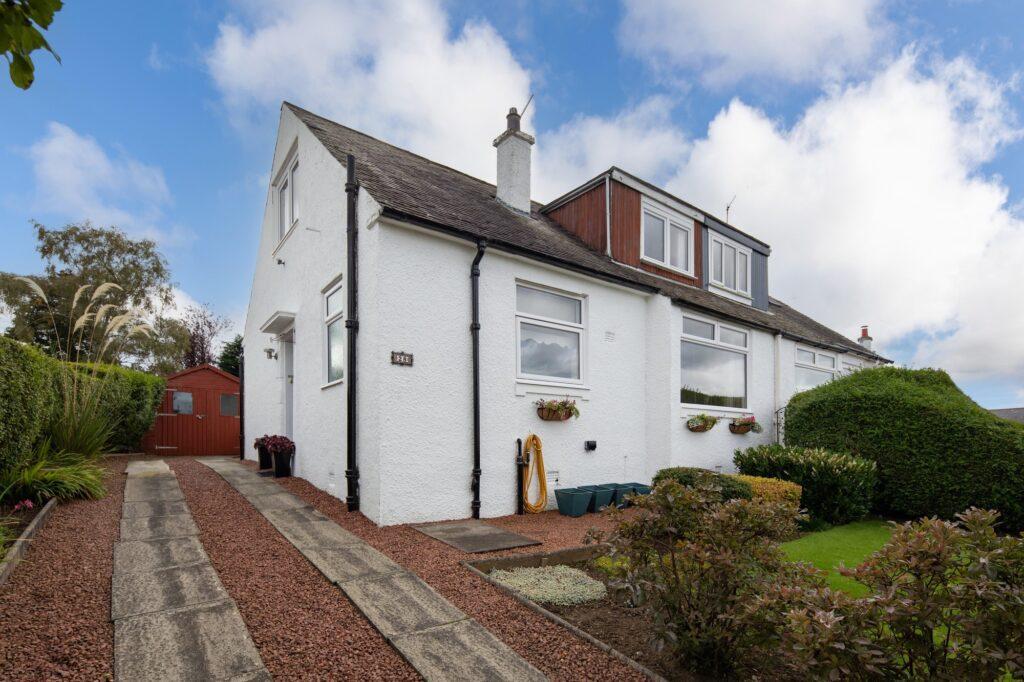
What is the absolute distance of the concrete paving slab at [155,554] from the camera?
4059mm

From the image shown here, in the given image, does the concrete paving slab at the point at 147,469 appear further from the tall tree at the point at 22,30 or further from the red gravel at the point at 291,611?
the tall tree at the point at 22,30

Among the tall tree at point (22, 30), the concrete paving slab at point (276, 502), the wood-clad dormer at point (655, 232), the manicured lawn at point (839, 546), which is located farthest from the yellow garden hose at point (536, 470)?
the tall tree at point (22, 30)

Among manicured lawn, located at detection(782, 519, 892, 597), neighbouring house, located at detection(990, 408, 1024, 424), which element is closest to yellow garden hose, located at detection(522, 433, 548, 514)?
manicured lawn, located at detection(782, 519, 892, 597)

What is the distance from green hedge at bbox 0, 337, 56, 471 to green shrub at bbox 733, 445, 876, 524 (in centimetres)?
990

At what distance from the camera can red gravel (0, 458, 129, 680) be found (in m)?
2.62

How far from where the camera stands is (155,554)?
14.3ft

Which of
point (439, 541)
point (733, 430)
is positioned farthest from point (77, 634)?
point (733, 430)

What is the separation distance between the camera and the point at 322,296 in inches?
328

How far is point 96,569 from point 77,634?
1.19 meters

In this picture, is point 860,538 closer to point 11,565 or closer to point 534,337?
point 534,337

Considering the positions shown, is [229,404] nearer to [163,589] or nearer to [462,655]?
A: [163,589]

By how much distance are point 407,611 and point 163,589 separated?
174cm

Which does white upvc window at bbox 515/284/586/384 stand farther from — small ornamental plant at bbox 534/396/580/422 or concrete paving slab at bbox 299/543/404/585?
concrete paving slab at bbox 299/543/404/585

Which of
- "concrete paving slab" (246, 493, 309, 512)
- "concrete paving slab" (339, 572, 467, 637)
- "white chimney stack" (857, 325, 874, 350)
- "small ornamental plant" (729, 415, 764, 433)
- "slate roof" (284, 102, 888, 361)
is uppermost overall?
"slate roof" (284, 102, 888, 361)
